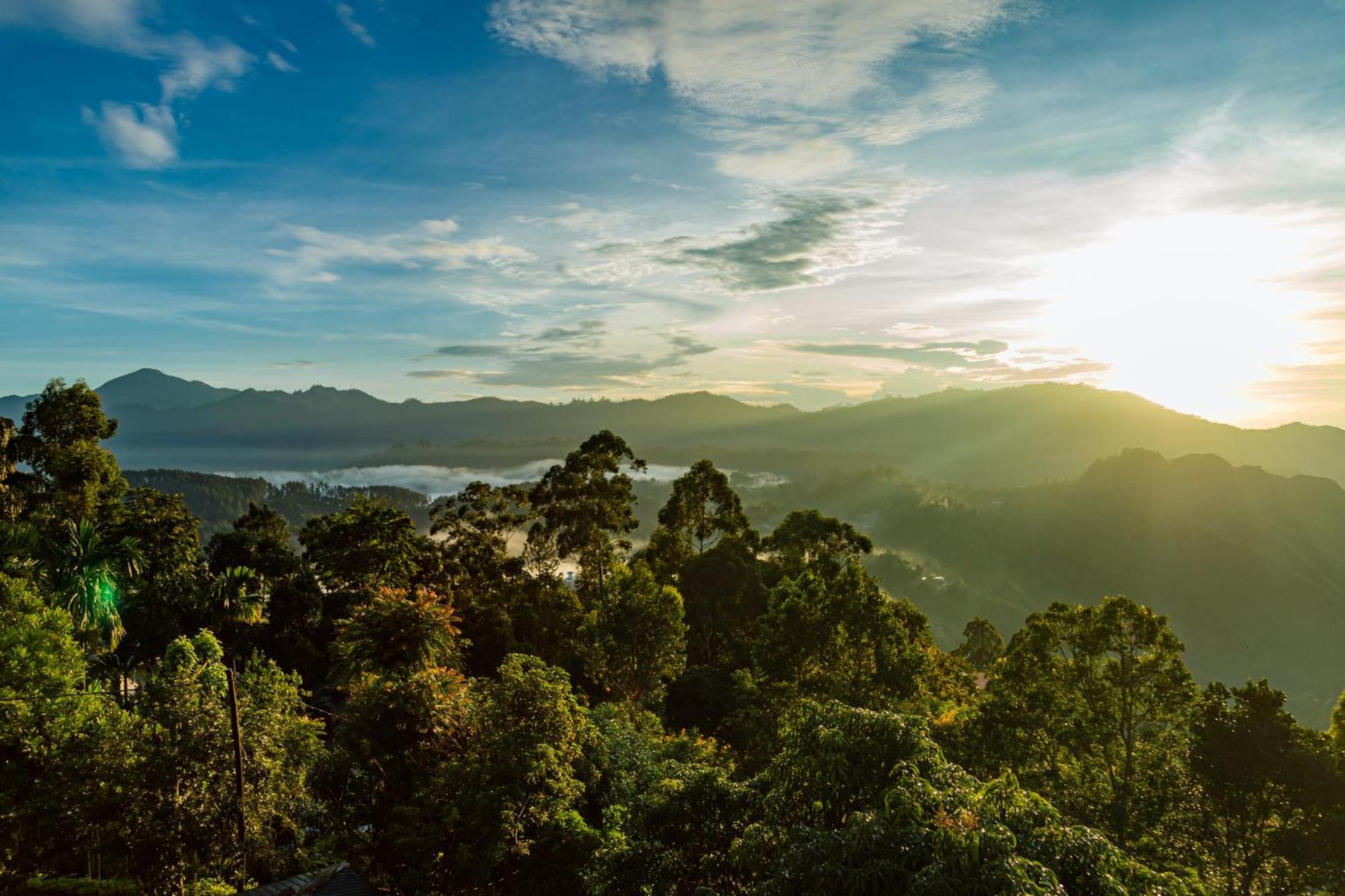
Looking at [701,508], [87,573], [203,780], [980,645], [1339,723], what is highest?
[87,573]

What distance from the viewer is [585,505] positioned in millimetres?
40031

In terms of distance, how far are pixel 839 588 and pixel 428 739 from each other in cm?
1524

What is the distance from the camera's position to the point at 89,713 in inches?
693

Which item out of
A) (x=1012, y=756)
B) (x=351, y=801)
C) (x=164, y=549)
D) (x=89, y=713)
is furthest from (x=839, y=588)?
(x=164, y=549)

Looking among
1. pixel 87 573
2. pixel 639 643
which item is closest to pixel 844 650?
pixel 639 643

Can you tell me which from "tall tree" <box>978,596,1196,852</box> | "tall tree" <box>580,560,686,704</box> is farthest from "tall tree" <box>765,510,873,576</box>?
"tall tree" <box>978,596,1196,852</box>

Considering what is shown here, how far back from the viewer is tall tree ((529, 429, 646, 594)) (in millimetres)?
39906

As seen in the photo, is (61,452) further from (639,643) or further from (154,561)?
(639,643)

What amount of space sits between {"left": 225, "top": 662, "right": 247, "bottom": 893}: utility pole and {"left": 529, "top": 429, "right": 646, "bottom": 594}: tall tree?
23.2 m

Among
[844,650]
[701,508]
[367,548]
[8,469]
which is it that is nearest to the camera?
[844,650]

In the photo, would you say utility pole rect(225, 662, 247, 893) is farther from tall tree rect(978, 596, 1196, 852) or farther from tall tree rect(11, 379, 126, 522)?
tall tree rect(978, 596, 1196, 852)

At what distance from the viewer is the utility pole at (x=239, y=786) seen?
16875mm

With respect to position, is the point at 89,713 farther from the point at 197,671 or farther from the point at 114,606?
the point at 114,606

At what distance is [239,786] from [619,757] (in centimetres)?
947
